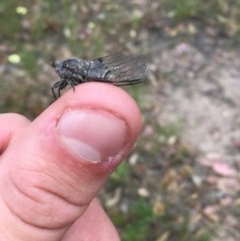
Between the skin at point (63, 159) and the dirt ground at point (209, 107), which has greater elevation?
the skin at point (63, 159)

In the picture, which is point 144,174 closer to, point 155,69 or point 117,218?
point 117,218

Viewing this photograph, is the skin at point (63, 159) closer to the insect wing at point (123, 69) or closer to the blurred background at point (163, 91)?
the insect wing at point (123, 69)

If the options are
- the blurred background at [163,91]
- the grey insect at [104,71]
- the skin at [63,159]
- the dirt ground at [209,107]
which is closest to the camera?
the skin at [63,159]

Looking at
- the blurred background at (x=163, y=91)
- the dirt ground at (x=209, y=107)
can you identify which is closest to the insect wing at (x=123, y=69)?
the blurred background at (x=163, y=91)

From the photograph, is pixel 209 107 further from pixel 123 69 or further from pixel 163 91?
pixel 123 69

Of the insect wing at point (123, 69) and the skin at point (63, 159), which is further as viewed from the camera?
the insect wing at point (123, 69)

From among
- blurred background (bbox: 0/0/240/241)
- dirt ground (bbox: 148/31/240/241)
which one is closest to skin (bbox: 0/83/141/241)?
blurred background (bbox: 0/0/240/241)
